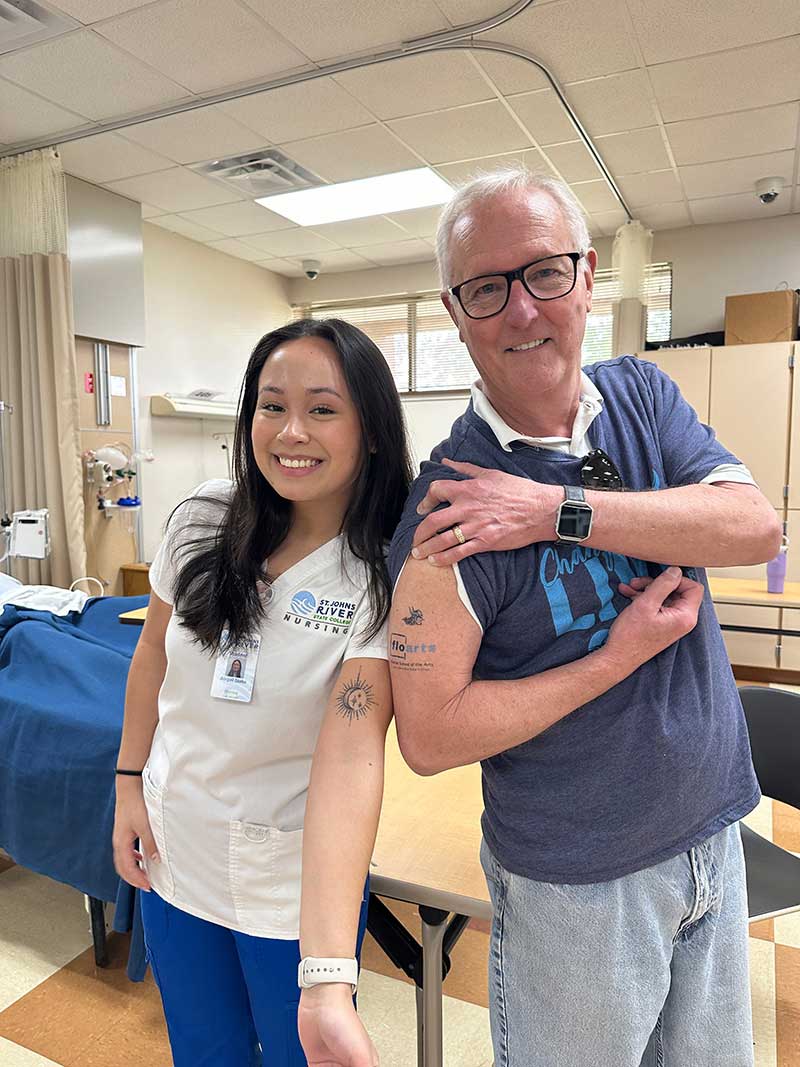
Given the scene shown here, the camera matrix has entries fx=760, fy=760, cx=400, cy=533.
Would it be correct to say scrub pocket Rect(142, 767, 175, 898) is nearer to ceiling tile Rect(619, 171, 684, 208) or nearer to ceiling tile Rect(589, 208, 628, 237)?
ceiling tile Rect(619, 171, 684, 208)

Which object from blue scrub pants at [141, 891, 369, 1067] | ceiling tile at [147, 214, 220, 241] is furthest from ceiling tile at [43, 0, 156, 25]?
blue scrub pants at [141, 891, 369, 1067]

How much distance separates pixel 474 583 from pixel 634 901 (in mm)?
420

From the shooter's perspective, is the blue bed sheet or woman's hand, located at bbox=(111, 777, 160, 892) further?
the blue bed sheet

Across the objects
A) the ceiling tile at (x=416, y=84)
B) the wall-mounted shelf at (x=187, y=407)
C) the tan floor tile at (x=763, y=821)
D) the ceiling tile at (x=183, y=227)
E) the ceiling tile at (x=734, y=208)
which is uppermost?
the ceiling tile at (x=416, y=84)

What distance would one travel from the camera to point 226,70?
3207 millimetres

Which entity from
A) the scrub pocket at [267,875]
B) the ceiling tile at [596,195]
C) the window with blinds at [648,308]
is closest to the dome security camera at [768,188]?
the ceiling tile at [596,195]

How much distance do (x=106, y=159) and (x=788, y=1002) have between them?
15.3 ft

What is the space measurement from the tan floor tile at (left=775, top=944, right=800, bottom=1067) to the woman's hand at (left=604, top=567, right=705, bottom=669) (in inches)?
60.2

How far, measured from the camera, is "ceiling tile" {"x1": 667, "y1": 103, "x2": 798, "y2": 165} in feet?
12.0

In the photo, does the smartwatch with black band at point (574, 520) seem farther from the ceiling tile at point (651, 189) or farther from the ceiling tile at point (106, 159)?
the ceiling tile at point (651, 189)

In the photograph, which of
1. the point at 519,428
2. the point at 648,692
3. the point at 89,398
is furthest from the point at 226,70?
the point at 648,692

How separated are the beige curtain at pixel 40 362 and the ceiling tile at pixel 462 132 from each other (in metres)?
1.89

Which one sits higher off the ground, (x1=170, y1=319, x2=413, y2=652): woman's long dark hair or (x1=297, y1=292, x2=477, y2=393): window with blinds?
(x1=297, y1=292, x2=477, y2=393): window with blinds

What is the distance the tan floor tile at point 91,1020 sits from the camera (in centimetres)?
178
